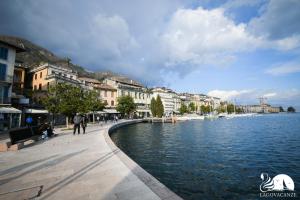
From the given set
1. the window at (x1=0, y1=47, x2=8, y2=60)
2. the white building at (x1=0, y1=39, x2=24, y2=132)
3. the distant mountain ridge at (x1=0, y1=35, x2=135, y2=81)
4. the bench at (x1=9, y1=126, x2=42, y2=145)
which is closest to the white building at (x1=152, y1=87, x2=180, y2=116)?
the distant mountain ridge at (x1=0, y1=35, x2=135, y2=81)

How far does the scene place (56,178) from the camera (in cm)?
658

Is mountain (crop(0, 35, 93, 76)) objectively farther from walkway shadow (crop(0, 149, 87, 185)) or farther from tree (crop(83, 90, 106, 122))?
walkway shadow (crop(0, 149, 87, 185))

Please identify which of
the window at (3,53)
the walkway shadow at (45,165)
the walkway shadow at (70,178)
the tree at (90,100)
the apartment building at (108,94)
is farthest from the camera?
the apartment building at (108,94)

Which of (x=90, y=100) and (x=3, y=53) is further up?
(x=3, y=53)

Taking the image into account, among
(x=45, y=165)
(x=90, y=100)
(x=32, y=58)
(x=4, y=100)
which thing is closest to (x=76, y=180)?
(x=45, y=165)

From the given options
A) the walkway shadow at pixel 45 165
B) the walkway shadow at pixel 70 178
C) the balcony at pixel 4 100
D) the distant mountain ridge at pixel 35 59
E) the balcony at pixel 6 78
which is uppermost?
the distant mountain ridge at pixel 35 59

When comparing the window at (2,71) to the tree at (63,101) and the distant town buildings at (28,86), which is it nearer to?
the distant town buildings at (28,86)

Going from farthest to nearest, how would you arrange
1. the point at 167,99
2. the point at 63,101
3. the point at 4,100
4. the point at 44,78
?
the point at 167,99, the point at 44,78, the point at 63,101, the point at 4,100

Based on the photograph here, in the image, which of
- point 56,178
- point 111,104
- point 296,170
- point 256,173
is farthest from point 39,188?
point 111,104

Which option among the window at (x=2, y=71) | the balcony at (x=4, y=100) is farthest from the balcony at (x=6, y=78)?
the balcony at (x=4, y=100)

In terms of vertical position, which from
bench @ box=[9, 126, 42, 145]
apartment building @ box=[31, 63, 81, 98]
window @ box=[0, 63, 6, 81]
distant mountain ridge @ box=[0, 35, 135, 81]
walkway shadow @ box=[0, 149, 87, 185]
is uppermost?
distant mountain ridge @ box=[0, 35, 135, 81]

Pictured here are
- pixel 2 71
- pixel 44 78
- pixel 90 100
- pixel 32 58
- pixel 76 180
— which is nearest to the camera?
pixel 76 180

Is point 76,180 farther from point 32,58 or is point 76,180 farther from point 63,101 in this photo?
point 32,58

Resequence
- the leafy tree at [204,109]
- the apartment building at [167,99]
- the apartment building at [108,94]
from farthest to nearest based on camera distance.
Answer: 1. the leafy tree at [204,109]
2. the apartment building at [167,99]
3. the apartment building at [108,94]
